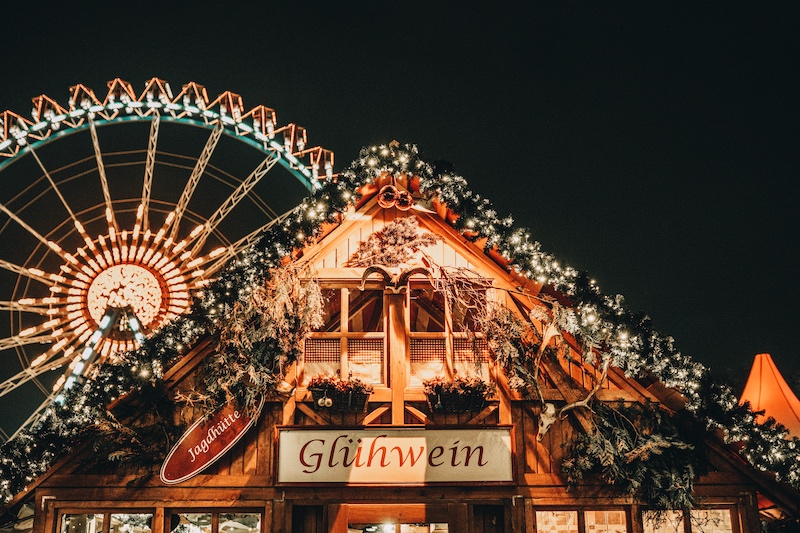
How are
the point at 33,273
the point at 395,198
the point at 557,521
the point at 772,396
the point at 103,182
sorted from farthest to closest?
the point at 103,182 < the point at 33,273 < the point at 772,396 < the point at 395,198 < the point at 557,521

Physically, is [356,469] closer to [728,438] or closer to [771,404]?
[728,438]

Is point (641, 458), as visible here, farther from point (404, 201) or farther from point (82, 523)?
point (82, 523)

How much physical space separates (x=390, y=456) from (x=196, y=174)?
9.43m

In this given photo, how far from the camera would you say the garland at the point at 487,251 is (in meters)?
7.77

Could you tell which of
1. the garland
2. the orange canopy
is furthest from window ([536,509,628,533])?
the orange canopy

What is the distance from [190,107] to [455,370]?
29.2 feet

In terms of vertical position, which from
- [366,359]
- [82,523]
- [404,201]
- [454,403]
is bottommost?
[82,523]

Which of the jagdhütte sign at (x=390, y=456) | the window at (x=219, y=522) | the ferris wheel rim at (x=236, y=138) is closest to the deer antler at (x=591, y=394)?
the jagdhütte sign at (x=390, y=456)

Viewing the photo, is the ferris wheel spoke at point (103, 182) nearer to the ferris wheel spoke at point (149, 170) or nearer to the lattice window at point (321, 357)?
the ferris wheel spoke at point (149, 170)

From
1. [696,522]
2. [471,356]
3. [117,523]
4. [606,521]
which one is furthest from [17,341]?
[696,522]

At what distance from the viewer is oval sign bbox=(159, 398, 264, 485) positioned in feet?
26.1

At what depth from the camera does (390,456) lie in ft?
26.9

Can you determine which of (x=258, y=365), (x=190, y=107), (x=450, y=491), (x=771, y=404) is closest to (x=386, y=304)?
(x=258, y=365)

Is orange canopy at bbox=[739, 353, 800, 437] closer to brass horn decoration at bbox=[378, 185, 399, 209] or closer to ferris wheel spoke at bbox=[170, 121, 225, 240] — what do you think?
brass horn decoration at bbox=[378, 185, 399, 209]
